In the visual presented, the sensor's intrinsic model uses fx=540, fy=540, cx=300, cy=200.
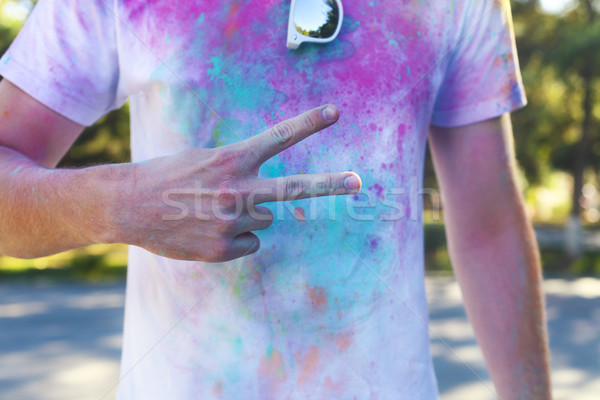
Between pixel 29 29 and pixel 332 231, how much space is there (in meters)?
0.74

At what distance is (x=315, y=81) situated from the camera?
103 cm

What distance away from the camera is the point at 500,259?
133 centimetres

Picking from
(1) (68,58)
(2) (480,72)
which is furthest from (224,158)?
(2) (480,72)

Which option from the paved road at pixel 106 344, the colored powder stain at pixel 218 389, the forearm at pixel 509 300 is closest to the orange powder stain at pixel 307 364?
the colored powder stain at pixel 218 389

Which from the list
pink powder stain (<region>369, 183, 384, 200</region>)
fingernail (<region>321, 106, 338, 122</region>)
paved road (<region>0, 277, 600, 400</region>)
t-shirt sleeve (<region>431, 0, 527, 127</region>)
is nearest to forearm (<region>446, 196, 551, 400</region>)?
t-shirt sleeve (<region>431, 0, 527, 127</region>)

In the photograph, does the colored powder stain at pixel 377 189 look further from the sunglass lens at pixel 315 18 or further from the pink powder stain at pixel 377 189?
the sunglass lens at pixel 315 18

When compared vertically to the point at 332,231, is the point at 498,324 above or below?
below

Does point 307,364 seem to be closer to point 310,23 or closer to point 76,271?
point 310,23

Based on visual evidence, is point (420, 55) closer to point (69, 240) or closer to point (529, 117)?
point (69, 240)

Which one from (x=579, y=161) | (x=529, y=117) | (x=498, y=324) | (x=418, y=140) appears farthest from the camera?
(x=529, y=117)

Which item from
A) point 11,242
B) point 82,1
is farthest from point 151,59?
point 11,242

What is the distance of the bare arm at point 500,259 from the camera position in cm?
131

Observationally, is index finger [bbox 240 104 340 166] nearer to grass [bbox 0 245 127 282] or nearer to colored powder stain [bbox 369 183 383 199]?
colored powder stain [bbox 369 183 383 199]

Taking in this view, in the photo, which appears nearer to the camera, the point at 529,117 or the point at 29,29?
the point at 29,29
